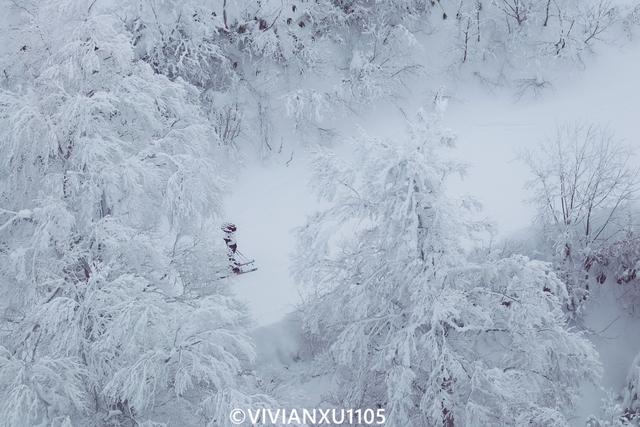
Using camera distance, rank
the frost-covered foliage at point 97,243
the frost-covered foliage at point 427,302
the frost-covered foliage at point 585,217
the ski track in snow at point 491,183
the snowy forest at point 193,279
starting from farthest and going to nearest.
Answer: the ski track in snow at point 491,183 → the frost-covered foliage at point 585,217 → the frost-covered foliage at point 427,302 → the snowy forest at point 193,279 → the frost-covered foliage at point 97,243

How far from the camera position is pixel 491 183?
15.6 m

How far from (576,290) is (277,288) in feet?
22.6

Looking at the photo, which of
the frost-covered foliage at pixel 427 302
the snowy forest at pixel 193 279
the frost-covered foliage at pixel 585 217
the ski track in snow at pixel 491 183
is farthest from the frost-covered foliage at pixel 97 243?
the frost-covered foliage at pixel 585 217

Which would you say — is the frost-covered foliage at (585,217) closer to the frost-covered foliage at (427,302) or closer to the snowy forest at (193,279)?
the snowy forest at (193,279)

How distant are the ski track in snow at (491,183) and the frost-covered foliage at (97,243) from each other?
5.03 m

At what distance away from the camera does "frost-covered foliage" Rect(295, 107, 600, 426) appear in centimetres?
740

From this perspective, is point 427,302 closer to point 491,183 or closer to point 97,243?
point 97,243

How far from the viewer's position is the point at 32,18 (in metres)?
8.32

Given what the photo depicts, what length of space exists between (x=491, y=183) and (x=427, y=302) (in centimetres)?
899

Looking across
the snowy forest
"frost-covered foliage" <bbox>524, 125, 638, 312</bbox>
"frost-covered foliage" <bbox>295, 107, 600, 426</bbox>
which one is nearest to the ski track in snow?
the snowy forest

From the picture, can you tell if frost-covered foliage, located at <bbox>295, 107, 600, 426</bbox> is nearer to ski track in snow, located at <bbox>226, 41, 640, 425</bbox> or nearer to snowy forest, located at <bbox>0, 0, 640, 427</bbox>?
snowy forest, located at <bbox>0, 0, 640, 427</bbox>

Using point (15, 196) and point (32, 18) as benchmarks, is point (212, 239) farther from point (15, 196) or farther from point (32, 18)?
point (32, 18)

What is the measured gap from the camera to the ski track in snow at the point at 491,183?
1325 centimetres

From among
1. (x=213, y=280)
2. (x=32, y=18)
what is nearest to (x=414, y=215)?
(x=213, y=280)
